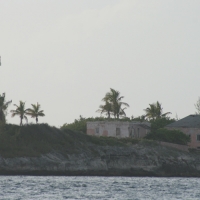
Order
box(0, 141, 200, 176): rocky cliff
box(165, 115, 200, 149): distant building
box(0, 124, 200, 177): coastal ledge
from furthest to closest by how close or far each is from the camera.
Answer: box(165, 115, 200, 149): distant building
box(0, 124, 200, 177): coastal ledge
box(0, 141, 200, 176): rocky cliff

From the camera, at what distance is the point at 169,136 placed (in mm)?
147875

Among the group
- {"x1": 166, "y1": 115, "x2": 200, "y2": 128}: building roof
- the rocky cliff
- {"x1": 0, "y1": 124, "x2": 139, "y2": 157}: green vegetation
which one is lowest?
the rocky cliff

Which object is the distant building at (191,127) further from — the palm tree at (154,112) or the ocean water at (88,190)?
the ocean water at (88,190)

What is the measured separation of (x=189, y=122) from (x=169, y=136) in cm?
1046

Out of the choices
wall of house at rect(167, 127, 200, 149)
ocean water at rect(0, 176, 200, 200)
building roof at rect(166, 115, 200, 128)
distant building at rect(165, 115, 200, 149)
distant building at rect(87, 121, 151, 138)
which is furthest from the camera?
building roof at rect(166, 115, 200, 128)

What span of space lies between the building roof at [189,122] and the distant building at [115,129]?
7.76 m

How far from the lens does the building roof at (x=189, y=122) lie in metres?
155

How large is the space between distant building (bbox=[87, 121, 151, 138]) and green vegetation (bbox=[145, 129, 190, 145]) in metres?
3.04

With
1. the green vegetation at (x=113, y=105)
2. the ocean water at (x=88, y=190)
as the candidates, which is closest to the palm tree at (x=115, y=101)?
the green vegetation at (x=113, y=105)

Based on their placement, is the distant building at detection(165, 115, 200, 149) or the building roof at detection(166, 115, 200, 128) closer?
the distant building at detection(165, 115, 200, 149)

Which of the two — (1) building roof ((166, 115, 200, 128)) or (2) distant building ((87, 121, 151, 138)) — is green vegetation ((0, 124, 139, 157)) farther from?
(1) building roof ((166, 115, 200, 128))

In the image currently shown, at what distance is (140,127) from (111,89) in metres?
17.7

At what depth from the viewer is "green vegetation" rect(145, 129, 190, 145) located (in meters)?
147

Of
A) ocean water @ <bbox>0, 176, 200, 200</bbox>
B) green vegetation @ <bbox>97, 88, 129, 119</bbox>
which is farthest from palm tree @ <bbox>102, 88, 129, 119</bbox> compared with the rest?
ocean water @ <bbox>0, 176, 200, 200</bbox>
